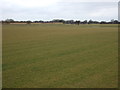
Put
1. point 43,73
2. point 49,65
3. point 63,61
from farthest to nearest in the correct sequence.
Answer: point 63,61
point 49,65
point 43,73

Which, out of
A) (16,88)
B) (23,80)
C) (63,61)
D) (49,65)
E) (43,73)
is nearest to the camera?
(16,88)

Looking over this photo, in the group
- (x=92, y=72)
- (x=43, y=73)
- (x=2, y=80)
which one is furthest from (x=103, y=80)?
→ (x=2, y=80)

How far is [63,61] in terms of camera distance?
9.80 m

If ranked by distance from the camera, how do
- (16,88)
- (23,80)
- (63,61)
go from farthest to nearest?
(63,61) < (23,80) < (16,88)

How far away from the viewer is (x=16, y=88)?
598cm

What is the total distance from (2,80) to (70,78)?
7.77 feet

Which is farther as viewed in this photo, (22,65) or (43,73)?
(22,65)

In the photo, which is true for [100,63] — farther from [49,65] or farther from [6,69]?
[6,69]

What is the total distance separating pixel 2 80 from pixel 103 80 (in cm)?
349

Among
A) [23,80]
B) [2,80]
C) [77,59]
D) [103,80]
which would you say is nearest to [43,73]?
[23,80]

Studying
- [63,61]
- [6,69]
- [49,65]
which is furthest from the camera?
[63,61]

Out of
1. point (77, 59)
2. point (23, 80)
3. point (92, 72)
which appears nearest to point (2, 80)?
point (23, 80)

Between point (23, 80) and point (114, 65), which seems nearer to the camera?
point (23, 80)

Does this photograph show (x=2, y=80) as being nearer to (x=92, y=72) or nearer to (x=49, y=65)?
(x=49, y=65)
